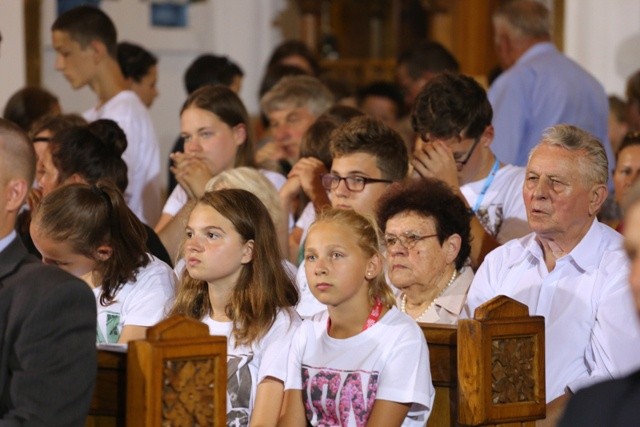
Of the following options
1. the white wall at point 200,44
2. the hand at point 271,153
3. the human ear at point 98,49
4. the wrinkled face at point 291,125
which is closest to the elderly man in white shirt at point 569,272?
the wrinkled face at point 291,125

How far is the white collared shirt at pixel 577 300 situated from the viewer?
4.09 metres

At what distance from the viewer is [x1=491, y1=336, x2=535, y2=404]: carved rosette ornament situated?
12.3ft

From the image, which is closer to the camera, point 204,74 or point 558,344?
point 558,344

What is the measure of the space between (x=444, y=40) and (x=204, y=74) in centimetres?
341

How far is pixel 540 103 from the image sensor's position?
676cm

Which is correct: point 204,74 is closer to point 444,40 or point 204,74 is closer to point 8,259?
point 444,40

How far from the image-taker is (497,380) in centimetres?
374

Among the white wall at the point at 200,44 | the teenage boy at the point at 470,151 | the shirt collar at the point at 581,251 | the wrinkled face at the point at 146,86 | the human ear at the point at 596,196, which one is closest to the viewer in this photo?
the shirt collar at the point at 581,251

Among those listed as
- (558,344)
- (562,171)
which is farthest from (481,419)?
(562,171)

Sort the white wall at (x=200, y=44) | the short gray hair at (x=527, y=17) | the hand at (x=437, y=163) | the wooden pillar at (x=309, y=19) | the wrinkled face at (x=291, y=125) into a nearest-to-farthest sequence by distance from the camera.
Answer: the hand at (x=437, y=163)
the wrinkled face at (x=291, y=125)
the short gray hair at (x=527, y=17)
the white wall at (x=200, y=44)
the wooden pillar at (x=309, y=19)

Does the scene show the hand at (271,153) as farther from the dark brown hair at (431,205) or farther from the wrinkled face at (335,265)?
the wrinkled face at (335,265)

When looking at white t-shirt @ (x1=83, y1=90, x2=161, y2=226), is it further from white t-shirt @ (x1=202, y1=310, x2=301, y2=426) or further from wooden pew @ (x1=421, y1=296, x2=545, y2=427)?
wooden pew @ (x1=421, y1=296, x2=545, y2=427)

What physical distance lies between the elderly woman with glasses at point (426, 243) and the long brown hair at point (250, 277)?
0.43m

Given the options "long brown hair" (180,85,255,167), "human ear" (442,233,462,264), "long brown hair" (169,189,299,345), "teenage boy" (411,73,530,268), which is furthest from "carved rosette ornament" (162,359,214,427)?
"long brown hair" (180,85,255,167)
